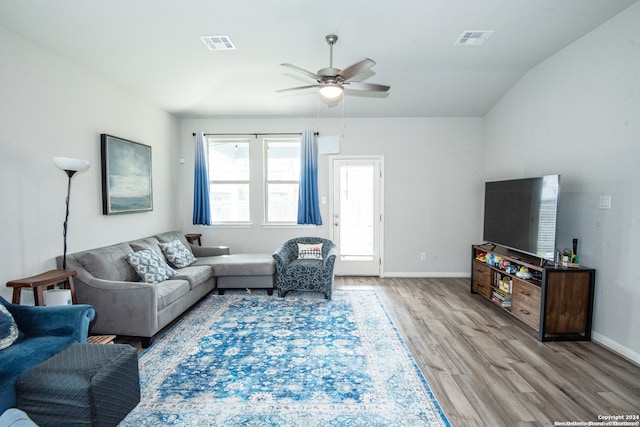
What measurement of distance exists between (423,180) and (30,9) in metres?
5.11

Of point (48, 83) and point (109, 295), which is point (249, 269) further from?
point (48, 83)

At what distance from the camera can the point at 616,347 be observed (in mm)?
2850

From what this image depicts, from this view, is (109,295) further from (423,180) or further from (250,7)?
(423,180)

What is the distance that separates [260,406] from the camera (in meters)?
2.11

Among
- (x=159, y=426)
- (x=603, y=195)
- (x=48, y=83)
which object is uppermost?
(x=48, y=83)

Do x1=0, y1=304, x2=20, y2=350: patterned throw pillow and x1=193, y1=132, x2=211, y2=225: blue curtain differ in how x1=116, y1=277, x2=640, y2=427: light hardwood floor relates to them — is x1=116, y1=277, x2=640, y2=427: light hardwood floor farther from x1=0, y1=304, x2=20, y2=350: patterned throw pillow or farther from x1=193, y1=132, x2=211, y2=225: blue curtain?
x1=193, y1=132, x2=211, y2=225: blue curtain

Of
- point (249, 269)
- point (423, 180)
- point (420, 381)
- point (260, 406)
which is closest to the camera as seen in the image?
point (260, 406)

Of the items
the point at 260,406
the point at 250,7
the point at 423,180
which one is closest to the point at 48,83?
the point at 250,7

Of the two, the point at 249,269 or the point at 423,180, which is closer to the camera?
the point at 249,269

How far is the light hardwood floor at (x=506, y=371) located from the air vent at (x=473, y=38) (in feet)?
10.1

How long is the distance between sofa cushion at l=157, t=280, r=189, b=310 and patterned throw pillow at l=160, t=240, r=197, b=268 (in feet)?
2.13

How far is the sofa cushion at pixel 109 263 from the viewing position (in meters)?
3.07

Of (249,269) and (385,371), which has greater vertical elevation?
(249,269)

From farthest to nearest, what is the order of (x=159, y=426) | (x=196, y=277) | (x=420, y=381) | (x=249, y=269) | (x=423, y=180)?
1. (x=423, y=180)
2. (x=249, y=269)
3. (x=196, y=277)
4. (x=420, y=381)
5. (x=159, y=426)
